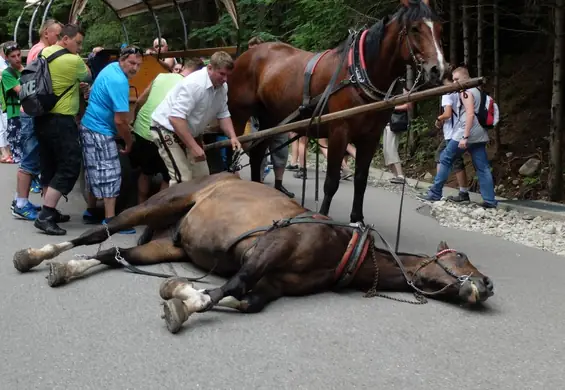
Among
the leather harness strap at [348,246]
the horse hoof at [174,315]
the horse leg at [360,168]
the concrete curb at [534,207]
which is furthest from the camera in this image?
the concrete curb at [534,207]

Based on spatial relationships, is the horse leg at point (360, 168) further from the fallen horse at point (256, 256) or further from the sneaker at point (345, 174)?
the sneaker at point (345, 174)

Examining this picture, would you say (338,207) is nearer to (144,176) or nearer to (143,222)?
(144,176)

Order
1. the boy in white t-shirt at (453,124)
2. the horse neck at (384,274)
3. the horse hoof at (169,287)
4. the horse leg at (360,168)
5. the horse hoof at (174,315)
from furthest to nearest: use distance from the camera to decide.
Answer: the boy in white t-shirt at (453,124) < the horse leg at (360,168) < the horse neck at (384,274) < the horse hoof at (169,287) < the horse hoof at (174,315)

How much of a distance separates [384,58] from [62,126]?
322cm

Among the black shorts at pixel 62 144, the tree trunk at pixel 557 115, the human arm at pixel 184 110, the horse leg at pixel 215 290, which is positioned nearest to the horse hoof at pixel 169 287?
the horse leg at pixel 215 290

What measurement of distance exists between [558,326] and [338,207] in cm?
433

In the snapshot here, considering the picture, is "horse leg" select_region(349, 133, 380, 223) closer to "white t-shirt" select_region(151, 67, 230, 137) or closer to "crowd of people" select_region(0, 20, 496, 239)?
"crowd of people" select_region(0, 20, 496, 239)

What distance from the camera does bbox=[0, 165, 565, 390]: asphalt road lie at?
304 centimetres

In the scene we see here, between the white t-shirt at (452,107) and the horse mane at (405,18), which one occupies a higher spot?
the horse mane at (405,18)

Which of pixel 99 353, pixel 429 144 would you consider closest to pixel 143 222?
pixel 99 353

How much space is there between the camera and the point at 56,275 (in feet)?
14.1

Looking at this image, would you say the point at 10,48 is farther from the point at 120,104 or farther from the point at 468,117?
the point at 468,117

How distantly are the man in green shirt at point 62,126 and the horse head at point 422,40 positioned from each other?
3.15 m

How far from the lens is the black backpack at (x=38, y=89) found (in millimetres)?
5828
